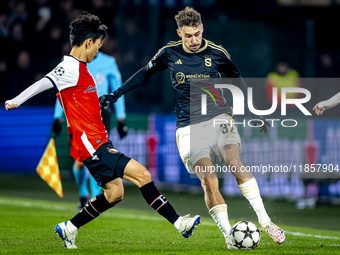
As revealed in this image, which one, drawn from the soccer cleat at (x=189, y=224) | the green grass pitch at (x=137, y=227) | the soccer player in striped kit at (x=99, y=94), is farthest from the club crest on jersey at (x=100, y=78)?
the soccer cleat at (x=189, y=224)

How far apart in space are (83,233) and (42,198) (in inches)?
137

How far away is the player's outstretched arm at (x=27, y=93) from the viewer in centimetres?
393

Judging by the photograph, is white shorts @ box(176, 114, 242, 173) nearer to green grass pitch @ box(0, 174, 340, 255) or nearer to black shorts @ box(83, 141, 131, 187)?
black shorts @ box(83, 141, 131, 187)

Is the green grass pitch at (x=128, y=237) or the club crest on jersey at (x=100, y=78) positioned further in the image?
the club crest on jersey at (x=100, y=78)

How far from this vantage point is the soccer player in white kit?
420 centimetres

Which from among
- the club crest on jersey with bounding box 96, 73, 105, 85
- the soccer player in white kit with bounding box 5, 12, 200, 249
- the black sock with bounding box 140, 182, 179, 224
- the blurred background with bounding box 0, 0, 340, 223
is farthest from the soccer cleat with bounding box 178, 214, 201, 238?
the blurred background with bounding box 0, 0, 340, 223

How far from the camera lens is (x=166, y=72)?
38.5ft

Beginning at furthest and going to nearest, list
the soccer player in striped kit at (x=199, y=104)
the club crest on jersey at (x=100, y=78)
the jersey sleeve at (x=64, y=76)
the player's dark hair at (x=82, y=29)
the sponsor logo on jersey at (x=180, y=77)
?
the club crest on jersey at (x=100, y=78) < the sponsor logo on jersey at (x=180, y=77) < the soccer player in striped kit at (x=199, y=104) < the player's dark hair at (x=82, y=29) < the jersey sleeve at (x=64, y=76)

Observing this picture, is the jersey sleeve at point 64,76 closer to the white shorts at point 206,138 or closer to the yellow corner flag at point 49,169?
the white shorts at point 206,138

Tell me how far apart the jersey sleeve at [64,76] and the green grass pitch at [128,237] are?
1391mm

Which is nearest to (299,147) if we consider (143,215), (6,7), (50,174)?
(143,215)

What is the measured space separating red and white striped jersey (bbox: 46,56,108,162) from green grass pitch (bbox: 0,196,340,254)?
35.4 inches

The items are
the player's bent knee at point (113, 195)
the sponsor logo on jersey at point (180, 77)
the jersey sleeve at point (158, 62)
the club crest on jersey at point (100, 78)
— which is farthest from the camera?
the club crest on jersey at point (100, 78)

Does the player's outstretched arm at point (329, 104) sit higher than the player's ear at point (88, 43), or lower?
lower
